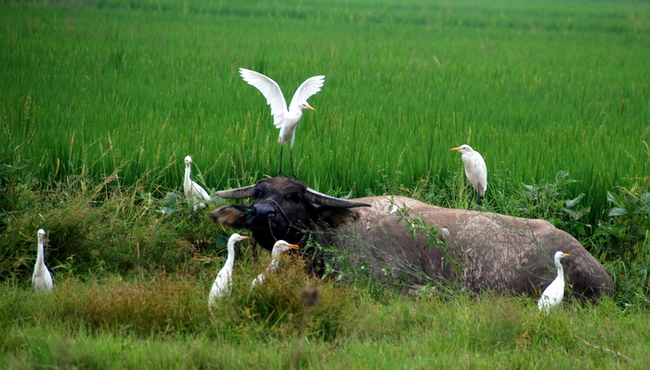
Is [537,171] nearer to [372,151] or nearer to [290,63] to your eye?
[372,151]

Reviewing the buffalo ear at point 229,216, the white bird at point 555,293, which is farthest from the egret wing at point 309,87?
the white bird at point 555,293

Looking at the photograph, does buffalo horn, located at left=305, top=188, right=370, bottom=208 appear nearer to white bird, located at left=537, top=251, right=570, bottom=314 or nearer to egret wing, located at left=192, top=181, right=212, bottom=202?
egret wing, located at left=192, top=181, right=212, bottom=202

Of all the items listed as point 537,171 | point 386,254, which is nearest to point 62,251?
point 386,254

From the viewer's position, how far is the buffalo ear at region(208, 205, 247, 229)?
5.02m

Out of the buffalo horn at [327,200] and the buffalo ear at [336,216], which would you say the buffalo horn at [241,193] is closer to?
the buffalo horn at [327,200]

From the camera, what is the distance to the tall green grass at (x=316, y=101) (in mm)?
6586

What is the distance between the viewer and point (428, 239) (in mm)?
5117

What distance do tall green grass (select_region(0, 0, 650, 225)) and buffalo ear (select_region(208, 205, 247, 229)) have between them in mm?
1239

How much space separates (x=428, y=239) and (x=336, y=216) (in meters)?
0.66

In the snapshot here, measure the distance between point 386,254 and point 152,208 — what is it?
6.42 feet

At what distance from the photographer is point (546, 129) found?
8477 mm

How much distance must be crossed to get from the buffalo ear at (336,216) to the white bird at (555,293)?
1.38 meters

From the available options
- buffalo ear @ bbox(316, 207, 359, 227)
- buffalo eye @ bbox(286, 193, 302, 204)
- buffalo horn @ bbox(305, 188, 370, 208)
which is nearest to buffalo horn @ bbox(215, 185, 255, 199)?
buffalo eye @ bbox(286, 193, 302, 204)

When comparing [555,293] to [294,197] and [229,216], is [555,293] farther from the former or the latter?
[229,216]
